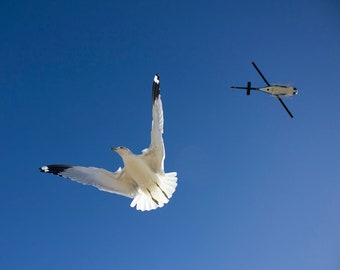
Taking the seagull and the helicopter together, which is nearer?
the seagull

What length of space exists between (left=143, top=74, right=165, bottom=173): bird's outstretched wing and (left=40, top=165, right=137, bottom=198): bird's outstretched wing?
527mm

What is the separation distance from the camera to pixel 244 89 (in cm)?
1072

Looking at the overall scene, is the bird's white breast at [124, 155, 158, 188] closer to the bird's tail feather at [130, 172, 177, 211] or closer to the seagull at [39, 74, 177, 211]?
the seagull at [39, 74, 177, 211]

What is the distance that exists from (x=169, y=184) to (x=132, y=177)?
658 mm

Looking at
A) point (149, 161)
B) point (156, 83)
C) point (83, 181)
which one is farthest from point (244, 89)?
point (83, 181)

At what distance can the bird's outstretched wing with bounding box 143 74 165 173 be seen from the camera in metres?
7.56

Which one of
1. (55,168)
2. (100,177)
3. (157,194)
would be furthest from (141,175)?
(55,168)

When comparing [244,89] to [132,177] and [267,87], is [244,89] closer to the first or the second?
[267,87]

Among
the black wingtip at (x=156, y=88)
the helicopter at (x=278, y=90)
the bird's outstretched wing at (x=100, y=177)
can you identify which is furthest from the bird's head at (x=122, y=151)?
the helicopter at (x=278, y=90)

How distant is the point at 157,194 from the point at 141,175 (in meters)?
0.49

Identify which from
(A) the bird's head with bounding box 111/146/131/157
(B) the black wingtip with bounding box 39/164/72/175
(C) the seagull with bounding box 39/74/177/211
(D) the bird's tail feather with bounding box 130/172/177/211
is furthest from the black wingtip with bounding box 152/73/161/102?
(B) the black wingtip with bounding box 39/164/72/175

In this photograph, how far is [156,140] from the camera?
765cm

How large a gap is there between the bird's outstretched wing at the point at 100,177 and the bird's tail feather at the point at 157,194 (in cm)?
18

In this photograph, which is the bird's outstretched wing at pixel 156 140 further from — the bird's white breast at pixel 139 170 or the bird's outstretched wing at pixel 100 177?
the bird's outstretched wing at pixel 100 177
